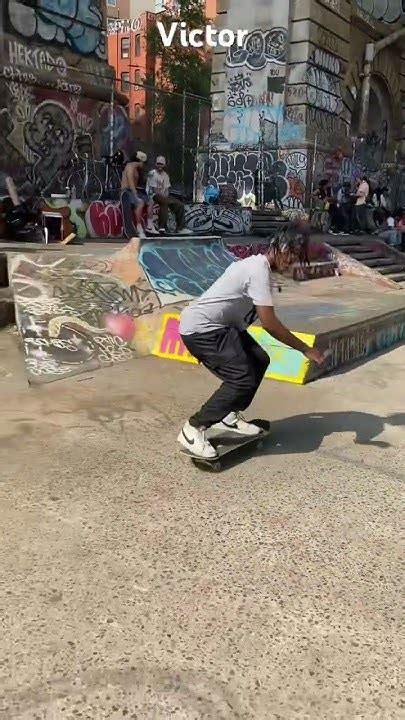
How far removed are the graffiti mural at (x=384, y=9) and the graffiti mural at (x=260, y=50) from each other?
4.26 meters

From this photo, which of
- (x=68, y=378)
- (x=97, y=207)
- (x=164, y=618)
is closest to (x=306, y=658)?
(x=164, y=618)

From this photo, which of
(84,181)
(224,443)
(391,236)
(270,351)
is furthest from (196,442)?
(391,236)

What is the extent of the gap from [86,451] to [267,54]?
18.9 metres

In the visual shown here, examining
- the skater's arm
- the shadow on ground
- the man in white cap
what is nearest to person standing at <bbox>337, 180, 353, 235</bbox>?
the man in white cap

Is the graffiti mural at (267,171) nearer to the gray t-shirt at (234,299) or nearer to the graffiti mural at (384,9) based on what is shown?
the graffiti mural at (384,9)

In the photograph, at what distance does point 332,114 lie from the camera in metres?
20.5

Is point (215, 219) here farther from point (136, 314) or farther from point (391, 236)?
point (136, 314)

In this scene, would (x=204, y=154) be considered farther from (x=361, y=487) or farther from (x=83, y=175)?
(x=361, y=487)

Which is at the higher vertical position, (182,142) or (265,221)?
(182,142)

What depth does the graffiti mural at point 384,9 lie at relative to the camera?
22.1m

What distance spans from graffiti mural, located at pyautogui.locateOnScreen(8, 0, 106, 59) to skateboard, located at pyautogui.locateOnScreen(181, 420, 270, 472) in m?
13.0

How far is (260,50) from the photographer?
65.2ft

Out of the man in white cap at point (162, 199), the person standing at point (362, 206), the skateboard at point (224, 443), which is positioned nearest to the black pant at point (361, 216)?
the person standing at point (362, 206)

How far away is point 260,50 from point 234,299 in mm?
18723
